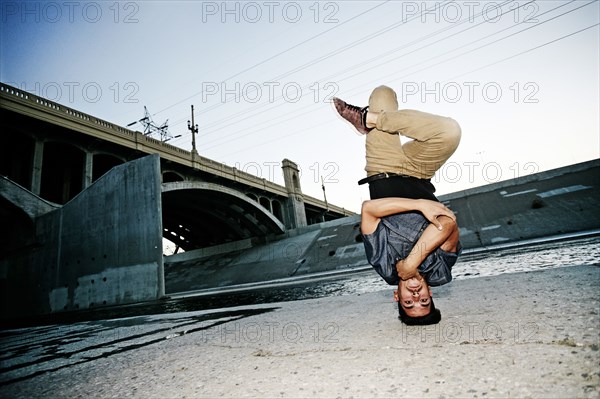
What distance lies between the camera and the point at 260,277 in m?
14.2

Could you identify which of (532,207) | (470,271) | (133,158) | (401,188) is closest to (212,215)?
(133,158)

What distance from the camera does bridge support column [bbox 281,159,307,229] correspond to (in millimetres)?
26141

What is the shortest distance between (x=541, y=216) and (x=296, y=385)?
13.5m

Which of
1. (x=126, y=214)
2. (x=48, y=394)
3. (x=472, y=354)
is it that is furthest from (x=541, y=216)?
(x=126, y=214)

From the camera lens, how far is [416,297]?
1.32m

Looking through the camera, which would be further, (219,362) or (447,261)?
(447,261)

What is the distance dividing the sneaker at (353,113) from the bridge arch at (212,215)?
1286cm

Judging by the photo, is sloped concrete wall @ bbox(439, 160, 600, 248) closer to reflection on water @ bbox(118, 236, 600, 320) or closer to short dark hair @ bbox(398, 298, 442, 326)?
reflection on water @ bbox(118, 236, 600, 320)

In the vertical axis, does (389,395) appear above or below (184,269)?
above

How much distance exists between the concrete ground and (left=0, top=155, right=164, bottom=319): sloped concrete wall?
7202 mm

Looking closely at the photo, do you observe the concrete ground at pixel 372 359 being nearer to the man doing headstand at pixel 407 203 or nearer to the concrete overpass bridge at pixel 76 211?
the man doing headstand at pixel 407 203

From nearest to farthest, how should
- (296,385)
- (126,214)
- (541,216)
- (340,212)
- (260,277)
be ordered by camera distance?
(296,385), (126,214), (541,216), (260,277), (340,212)

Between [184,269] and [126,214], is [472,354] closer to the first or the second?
[126,214]

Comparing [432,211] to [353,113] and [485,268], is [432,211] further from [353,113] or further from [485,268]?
[485,268]
